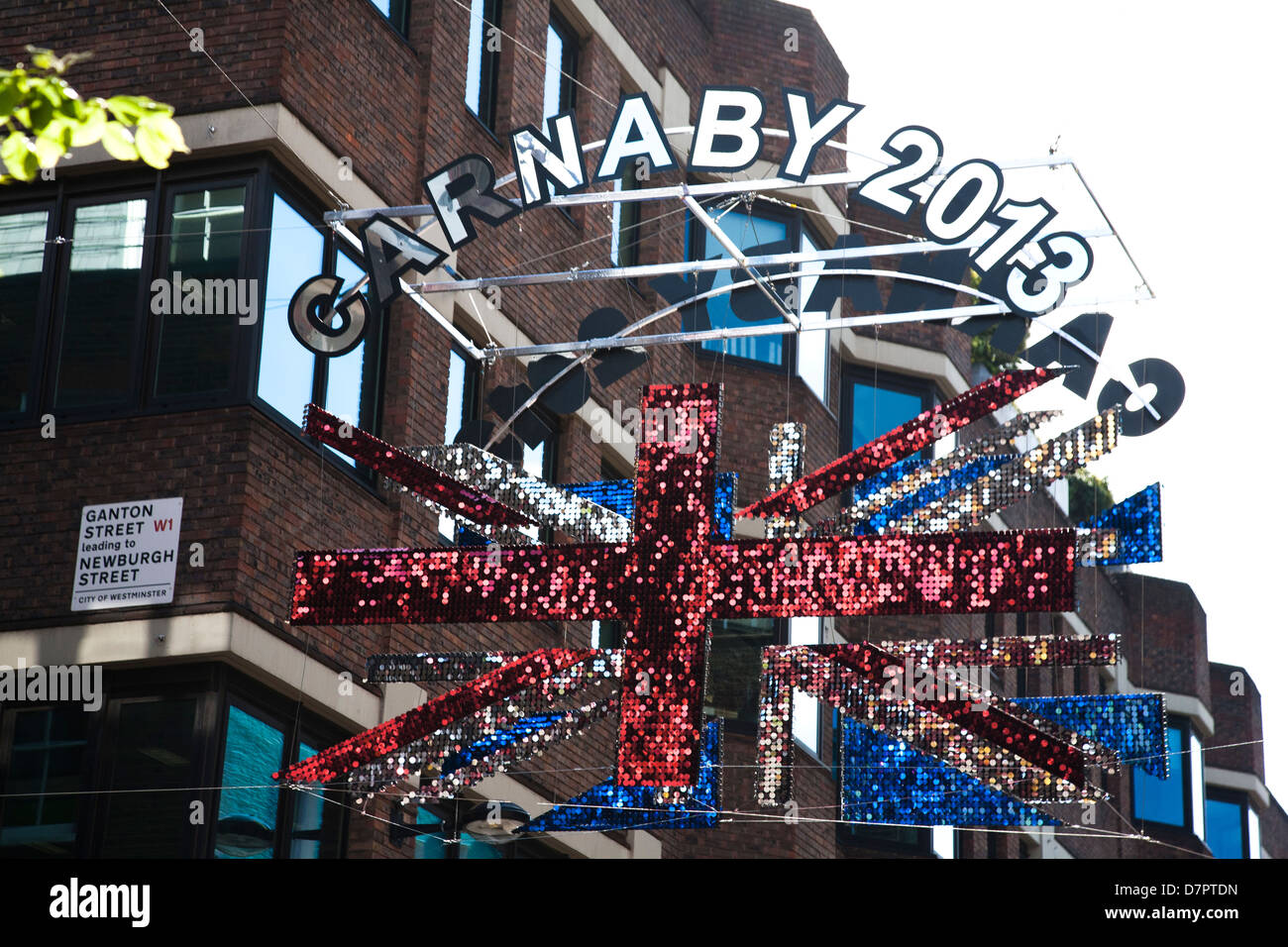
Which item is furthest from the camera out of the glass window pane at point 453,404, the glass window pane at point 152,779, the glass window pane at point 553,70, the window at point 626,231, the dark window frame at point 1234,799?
the dark window frame at point 1234,799

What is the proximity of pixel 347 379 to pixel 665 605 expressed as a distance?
16.8 ft

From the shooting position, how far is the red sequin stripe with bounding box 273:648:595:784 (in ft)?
41.3

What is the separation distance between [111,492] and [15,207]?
2694mm

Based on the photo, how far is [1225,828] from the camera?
128 ft

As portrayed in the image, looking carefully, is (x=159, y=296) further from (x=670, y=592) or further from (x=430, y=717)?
(x=670, y=592)

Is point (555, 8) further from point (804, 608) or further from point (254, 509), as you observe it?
point (804, 608)

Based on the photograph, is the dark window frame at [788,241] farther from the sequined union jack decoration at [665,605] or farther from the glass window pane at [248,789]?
the sequined union jack decoration at [665,605]

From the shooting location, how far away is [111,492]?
15352 millimetres

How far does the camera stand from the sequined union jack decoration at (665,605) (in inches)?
479

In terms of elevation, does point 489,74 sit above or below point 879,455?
above

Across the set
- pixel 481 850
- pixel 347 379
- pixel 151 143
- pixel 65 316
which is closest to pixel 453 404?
pixel 347 379

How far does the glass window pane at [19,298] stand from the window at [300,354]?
1795mm

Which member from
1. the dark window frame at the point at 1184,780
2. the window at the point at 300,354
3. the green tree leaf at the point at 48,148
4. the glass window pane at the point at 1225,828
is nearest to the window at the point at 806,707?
the window at the point at 300,354
